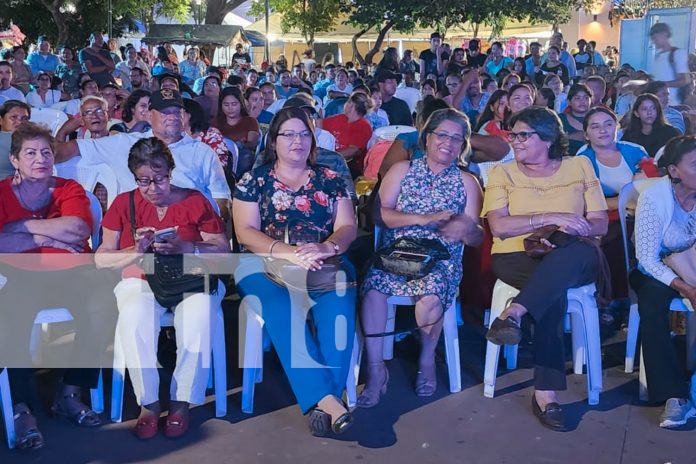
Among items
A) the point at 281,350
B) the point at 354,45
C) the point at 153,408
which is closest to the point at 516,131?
the point at 281,350

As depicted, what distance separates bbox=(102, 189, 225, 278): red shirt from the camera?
11.8ft

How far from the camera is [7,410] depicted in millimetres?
3240

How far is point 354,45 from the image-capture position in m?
22.0

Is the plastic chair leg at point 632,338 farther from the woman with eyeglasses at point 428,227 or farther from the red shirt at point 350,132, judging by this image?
the red shirt at point 350,132

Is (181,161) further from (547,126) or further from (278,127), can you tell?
(547,126)

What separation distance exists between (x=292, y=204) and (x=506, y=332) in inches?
45.1

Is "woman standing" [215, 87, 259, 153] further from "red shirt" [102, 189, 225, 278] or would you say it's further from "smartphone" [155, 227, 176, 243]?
"smartphone" [155, 227, 176, 243]

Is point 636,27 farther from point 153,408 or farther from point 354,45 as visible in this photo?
point 153,408

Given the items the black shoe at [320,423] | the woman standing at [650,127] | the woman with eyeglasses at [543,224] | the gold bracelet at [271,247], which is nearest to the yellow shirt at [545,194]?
the woman with eyeglasses at [543,224]

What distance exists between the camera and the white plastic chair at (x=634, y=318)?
3689 millimetres

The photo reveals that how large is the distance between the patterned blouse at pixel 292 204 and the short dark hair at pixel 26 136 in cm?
88

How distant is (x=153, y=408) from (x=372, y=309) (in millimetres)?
1067

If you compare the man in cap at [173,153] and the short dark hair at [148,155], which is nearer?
the short dark hair at [148,155]

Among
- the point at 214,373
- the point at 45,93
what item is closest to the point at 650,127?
the point at 214,373
